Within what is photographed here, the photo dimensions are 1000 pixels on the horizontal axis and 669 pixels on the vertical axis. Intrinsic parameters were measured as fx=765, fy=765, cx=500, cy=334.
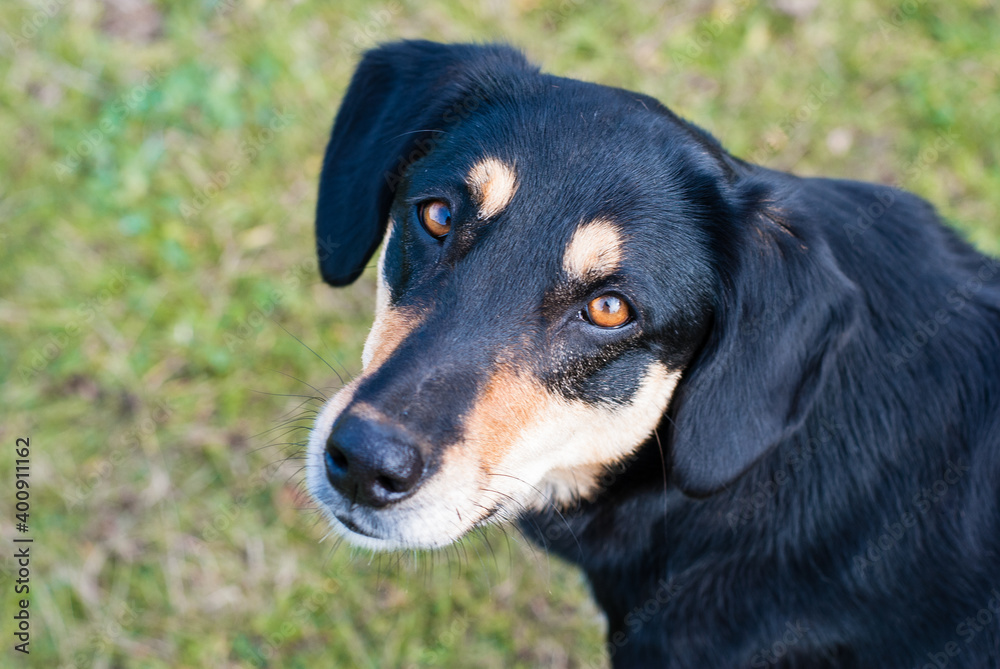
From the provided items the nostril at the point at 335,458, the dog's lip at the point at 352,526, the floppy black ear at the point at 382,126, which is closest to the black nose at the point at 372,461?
the nostril at the point at 335,458

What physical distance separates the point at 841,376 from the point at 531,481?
108 cm

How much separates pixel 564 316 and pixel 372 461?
0.74 m

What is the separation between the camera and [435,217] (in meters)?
2.51

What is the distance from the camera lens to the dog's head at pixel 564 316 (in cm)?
221

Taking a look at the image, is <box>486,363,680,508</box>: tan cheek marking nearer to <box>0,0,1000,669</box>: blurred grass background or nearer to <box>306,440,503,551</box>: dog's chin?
<box>306,440,503,551</box>: dog's chin

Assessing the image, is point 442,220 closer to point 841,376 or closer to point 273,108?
point 841,376

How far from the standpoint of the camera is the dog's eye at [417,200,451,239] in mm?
2480

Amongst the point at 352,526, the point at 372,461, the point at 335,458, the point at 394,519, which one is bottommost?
the point at 352,526

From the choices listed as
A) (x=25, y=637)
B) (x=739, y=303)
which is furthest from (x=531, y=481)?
(x=25, y=637)

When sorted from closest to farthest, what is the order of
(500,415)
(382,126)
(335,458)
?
1. (335,458)
2. (500,415)
3. (382,126)

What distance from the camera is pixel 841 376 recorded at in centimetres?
253

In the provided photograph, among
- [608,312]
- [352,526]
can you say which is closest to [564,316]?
[608,312]

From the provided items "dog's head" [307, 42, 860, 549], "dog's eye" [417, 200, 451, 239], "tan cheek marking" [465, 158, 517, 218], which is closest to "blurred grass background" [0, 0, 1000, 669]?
"dog's head" [307, 42, 860, 549]

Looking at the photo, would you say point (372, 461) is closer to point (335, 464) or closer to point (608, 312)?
point (335, 464)
